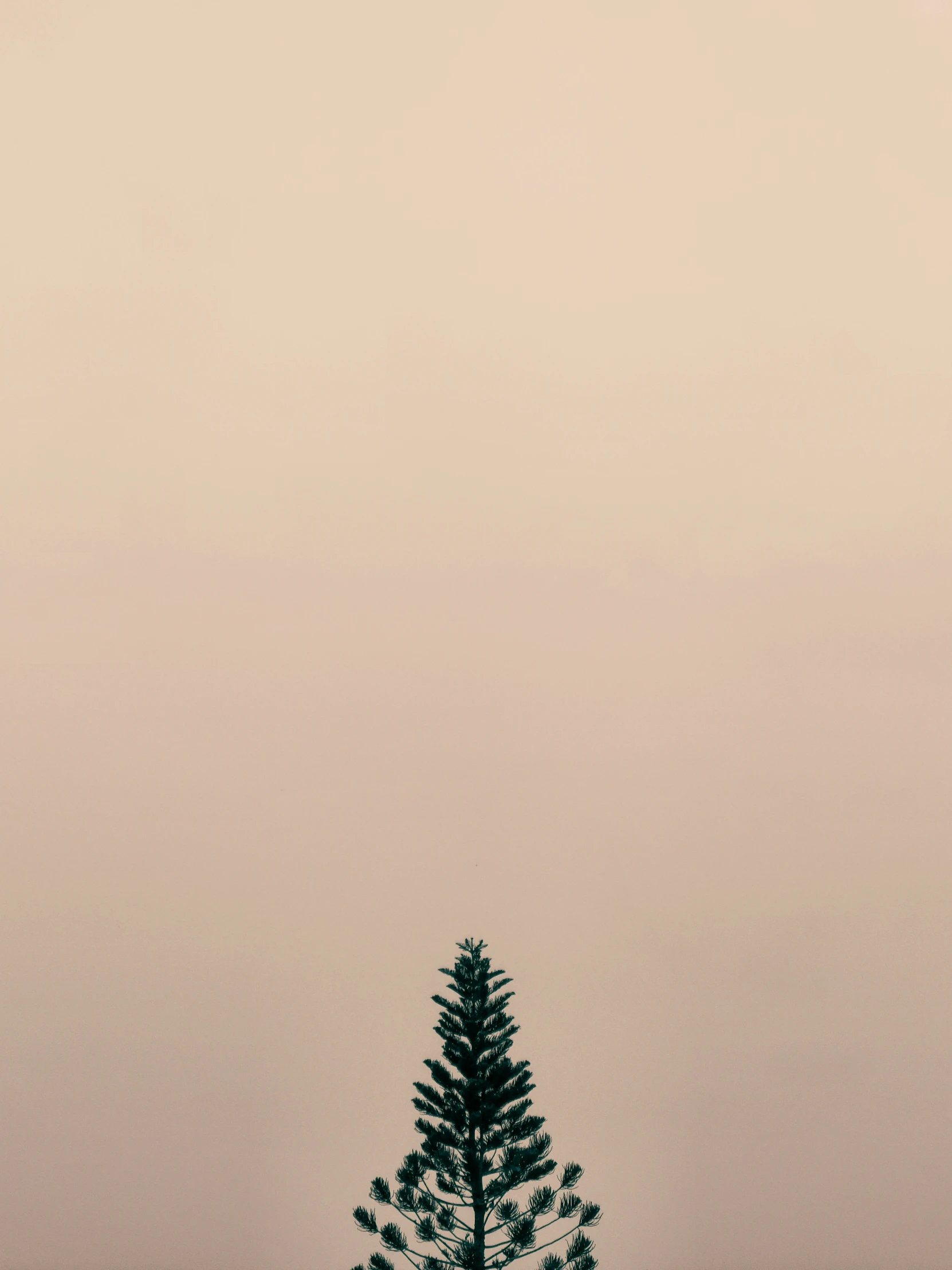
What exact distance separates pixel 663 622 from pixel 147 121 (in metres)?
1.26

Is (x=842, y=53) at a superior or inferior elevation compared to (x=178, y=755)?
superior

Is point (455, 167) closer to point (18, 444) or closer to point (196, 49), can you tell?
point (196, 49)

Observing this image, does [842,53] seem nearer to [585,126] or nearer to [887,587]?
[585,126]

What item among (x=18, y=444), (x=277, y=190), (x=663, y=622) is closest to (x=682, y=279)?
(x=663, y=622)

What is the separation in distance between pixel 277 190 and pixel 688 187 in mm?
719

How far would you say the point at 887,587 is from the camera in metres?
1.72

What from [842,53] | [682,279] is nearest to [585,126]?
[682,279]

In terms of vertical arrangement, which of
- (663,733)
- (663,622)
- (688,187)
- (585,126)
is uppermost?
(585,126)

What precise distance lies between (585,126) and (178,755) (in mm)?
1298

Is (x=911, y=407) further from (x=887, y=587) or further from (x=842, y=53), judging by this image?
(x=842, y=53)

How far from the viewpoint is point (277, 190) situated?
70.7 inches

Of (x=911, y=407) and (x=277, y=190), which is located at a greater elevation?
(x=277, y=190)

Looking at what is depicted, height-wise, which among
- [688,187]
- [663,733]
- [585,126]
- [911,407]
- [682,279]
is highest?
[585,126]

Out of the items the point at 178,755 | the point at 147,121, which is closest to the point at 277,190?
the point at 147,121
